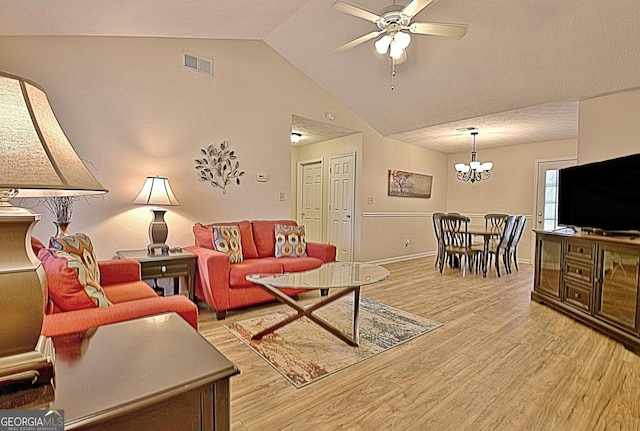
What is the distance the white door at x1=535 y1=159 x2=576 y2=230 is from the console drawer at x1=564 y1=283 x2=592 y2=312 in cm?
308

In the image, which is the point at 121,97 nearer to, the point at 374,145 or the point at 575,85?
the point at 374,145

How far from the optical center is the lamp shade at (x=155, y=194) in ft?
10.5

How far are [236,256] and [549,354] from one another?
2883 millimetres

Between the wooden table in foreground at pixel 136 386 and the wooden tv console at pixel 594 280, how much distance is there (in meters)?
3.18

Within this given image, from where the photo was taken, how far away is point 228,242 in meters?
3.46

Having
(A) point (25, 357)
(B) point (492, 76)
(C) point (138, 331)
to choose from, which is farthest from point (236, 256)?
(B) point (492, 76)

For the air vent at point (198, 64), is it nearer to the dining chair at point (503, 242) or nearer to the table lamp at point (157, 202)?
the table lamp at point (157, 202)

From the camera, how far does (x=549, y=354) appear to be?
2.42m

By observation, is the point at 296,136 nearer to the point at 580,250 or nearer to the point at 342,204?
the point at 342,204

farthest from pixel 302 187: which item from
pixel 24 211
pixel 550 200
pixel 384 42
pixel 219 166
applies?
pixel 24 211

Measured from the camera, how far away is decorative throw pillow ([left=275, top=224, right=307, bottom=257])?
3.88 metres

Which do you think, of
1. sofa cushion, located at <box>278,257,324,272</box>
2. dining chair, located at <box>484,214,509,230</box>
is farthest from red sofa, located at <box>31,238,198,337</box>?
dining chair, located at <box>484,214,509,230</box>

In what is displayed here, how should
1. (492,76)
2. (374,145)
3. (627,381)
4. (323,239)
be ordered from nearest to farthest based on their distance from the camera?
(627,381) → (492,76) → (374,145) → (323,239)

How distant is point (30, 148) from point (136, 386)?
22.6 inches
